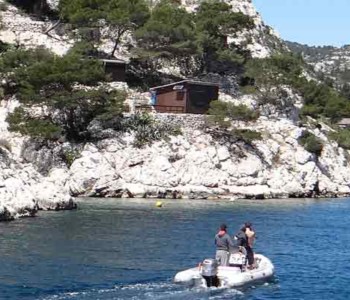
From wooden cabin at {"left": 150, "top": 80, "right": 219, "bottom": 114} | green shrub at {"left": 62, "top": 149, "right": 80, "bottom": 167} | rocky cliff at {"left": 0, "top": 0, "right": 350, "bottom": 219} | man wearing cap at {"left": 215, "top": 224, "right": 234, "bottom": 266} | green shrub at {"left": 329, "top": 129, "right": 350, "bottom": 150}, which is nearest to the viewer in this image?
man wearing cap at {"left": 215, "top": 224, "right": 234, "bottom": 266}

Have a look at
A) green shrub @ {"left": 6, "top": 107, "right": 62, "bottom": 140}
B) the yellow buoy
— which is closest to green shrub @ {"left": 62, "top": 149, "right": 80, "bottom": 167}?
green shrub @ {"left": 6, "top": 107, "right": 62, "bottom": 140}

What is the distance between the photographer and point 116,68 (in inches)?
3324

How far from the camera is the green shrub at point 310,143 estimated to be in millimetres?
81000

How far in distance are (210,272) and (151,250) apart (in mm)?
9878

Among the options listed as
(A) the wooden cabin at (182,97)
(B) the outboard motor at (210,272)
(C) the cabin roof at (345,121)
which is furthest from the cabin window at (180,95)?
(B) the outboard motor at (210,272)

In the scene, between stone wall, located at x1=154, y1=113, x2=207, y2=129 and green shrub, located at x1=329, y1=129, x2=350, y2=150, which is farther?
green shrub, located at x1=329, y1=129, x2=350, y2=150

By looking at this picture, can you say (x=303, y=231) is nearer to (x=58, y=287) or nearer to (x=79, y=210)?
(x=79, y=210)

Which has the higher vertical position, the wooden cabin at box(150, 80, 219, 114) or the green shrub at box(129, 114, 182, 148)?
the wooden cabin at box(150, 80, 219, 114)

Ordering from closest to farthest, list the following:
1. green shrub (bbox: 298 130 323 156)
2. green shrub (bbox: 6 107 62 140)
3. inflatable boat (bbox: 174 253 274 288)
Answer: inflatable boat (bbox: 174 253 274 288) → green shrub (bbox: 6 107 62 140) → green shrub (bbox: 298 130 323 156)

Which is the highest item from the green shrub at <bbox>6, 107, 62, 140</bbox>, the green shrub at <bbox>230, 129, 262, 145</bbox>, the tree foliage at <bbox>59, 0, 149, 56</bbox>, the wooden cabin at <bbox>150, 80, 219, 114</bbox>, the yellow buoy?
the tree foliage at <bbox>59, 0, 149, 56</bbox>

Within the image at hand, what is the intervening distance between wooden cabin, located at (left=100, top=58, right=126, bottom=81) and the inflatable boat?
53.0 metres

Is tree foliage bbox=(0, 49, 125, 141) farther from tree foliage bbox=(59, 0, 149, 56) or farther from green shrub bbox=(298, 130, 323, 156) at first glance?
green shrub bbox=(298, 130, 323, 156)

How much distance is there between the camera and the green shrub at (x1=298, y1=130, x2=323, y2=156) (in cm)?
8100

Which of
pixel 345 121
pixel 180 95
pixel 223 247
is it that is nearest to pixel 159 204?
pixel 180 95
